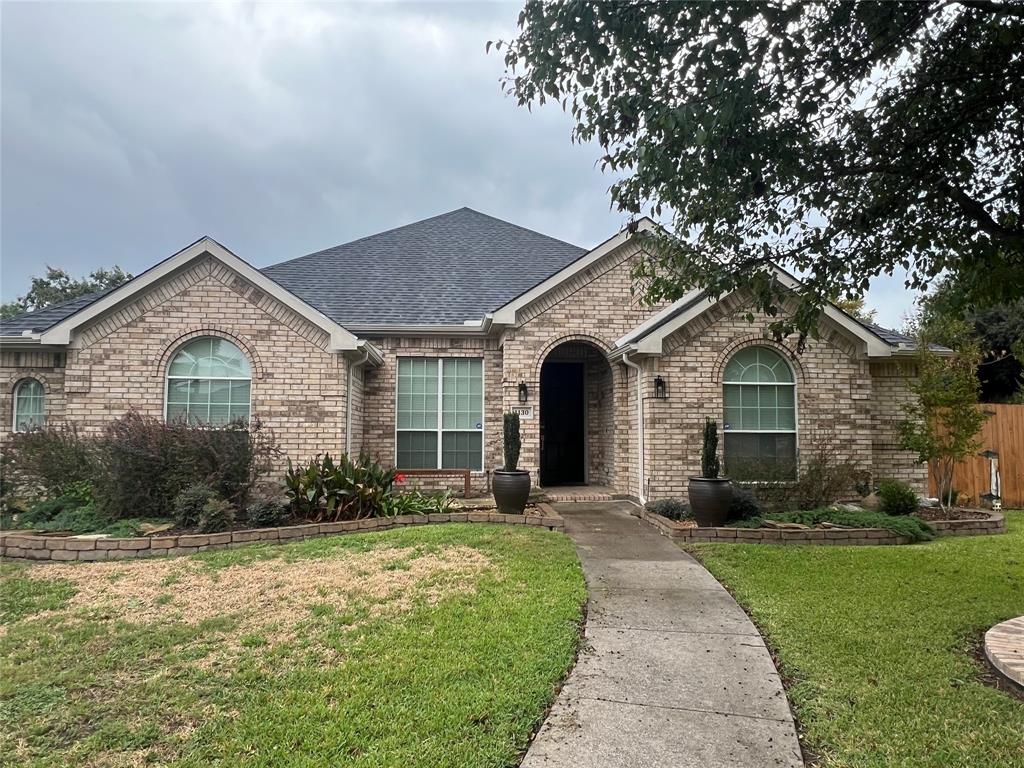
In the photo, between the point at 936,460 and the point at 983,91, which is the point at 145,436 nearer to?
the point at 983,91

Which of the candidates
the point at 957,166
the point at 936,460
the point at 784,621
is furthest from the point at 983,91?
the point at 936,460

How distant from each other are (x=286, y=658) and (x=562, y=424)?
1112cm

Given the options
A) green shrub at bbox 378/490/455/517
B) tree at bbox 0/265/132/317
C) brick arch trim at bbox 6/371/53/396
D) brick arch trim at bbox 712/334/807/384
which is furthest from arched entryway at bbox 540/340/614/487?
tree at bbox 0/265/132/317

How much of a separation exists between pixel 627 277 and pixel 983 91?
7767mm

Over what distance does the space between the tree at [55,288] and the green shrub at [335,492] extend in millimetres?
38120

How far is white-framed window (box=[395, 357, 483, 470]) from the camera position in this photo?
13016 millimetres

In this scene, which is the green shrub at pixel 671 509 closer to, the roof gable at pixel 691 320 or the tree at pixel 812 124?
the roof gable at pixel 691 320

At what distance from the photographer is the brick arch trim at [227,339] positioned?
10953 mm

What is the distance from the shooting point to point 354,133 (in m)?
14.6

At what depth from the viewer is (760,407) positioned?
11.5 m

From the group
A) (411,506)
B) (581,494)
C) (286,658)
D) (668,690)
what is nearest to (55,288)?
(411,506)

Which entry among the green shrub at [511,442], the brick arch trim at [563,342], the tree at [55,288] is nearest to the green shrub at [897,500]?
the brick arch trim at [563,342]

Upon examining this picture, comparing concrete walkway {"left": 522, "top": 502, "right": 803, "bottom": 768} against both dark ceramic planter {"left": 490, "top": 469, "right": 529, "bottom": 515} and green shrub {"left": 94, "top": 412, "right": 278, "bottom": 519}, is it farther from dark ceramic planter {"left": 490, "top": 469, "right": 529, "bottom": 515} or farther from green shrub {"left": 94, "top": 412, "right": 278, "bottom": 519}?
green shrub {"left": 94, "top": 412, "right": 278, "bottom": 519}

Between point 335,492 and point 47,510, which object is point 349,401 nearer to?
point 335,492
